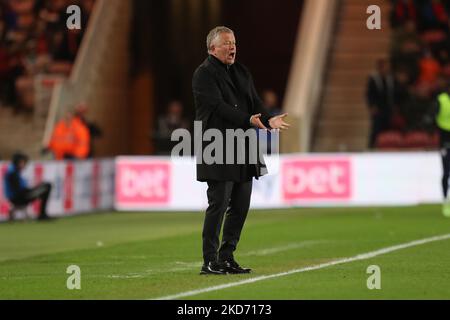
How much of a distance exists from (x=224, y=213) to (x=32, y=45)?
20.1 meters

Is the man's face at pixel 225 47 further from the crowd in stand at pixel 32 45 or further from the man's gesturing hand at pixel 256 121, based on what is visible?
the crowd in stand at pixel 32 45

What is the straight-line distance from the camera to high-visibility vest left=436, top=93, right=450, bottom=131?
23500mm

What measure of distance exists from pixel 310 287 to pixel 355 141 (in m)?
18.5

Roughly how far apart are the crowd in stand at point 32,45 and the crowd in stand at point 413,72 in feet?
23.2

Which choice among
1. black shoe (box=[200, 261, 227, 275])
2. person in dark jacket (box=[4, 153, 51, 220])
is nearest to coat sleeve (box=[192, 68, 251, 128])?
black shoe (box=[200, 261, 227, 275])

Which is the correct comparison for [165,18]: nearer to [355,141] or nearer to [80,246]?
[355,141]

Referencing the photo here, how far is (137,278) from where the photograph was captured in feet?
43.3

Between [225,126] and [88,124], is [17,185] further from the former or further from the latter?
[225,126]

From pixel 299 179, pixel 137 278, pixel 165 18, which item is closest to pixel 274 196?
pixel 299 179

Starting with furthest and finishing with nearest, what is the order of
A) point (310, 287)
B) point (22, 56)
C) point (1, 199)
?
point (22, 56) → point (1, 199) → point (310, 287)

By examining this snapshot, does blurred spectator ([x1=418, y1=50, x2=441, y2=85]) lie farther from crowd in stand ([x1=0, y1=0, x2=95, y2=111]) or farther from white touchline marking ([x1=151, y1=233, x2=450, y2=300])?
white touchline marking ([x1=151, y1=233, x2=450, y2=300])

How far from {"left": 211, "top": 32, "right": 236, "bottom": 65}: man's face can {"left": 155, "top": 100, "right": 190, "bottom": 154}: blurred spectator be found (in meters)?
18.8

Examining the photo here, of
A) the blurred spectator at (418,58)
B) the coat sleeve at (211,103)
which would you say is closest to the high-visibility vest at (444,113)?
the blurred spectator at (418,58)
